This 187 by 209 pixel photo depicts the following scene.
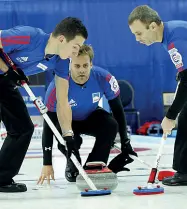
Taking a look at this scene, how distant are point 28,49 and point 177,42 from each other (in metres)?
0.97

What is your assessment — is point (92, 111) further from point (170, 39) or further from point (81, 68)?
point (170, 39)

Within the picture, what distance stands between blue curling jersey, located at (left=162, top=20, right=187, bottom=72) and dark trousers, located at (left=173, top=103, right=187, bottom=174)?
17.0 inches

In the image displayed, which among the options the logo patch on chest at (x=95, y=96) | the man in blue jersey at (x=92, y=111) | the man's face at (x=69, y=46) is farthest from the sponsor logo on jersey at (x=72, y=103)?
the man's face at (x=69, y=46)

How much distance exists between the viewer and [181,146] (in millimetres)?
3896

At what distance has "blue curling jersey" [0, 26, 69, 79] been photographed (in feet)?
11.0

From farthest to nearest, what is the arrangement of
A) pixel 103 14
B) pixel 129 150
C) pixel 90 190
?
1. pixel 103 14
2. pixel 129 150
3. pixel 90 190

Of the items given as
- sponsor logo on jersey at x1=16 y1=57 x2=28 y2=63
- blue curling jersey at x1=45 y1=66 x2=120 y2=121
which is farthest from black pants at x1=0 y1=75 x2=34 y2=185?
blue curling jersey at x1=45 y1=66 x2=120 y2=121

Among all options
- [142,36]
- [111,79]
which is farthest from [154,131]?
[142,36]

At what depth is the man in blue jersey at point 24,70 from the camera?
3.37m

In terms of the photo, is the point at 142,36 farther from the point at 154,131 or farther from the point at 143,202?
the point at 154,131

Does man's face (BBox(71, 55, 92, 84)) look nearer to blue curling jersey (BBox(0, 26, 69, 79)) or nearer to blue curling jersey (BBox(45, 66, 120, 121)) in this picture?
blue curling jersey (BBox(45, 66, 120, 121))

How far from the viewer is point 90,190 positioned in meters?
3.32

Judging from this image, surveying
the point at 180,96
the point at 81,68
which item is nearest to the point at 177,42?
the point at 180,96

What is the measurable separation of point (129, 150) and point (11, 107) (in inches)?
40.1
